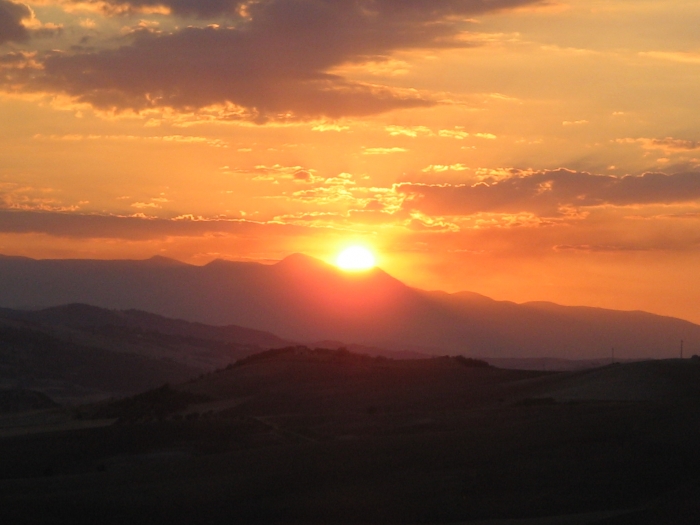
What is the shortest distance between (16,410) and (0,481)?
33.6 m

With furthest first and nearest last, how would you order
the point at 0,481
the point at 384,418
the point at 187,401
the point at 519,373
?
the point at 519,373
the point at 187,401
the point at 384,418
the point at 0,481

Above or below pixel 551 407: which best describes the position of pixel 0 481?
below

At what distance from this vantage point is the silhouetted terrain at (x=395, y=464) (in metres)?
21.7

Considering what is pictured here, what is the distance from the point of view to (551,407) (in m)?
33.9

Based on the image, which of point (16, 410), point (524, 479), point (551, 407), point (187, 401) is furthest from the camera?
point (16, 410)

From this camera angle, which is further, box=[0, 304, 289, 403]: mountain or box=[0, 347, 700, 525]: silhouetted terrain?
box=[0, 304, 289, 403]: mountain

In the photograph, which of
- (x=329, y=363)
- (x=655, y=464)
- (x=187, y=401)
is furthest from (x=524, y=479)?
(x=329, y=363)

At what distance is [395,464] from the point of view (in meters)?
25.7

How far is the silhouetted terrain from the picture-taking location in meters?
21.7

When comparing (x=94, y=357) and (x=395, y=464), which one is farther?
→ (x=94, y=357)

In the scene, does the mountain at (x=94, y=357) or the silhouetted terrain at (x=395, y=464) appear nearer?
the silhouetted terrain at (x=395, y=464)

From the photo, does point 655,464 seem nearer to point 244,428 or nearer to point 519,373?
point 244,428

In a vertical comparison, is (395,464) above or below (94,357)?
below

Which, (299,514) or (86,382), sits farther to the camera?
(86,382)
